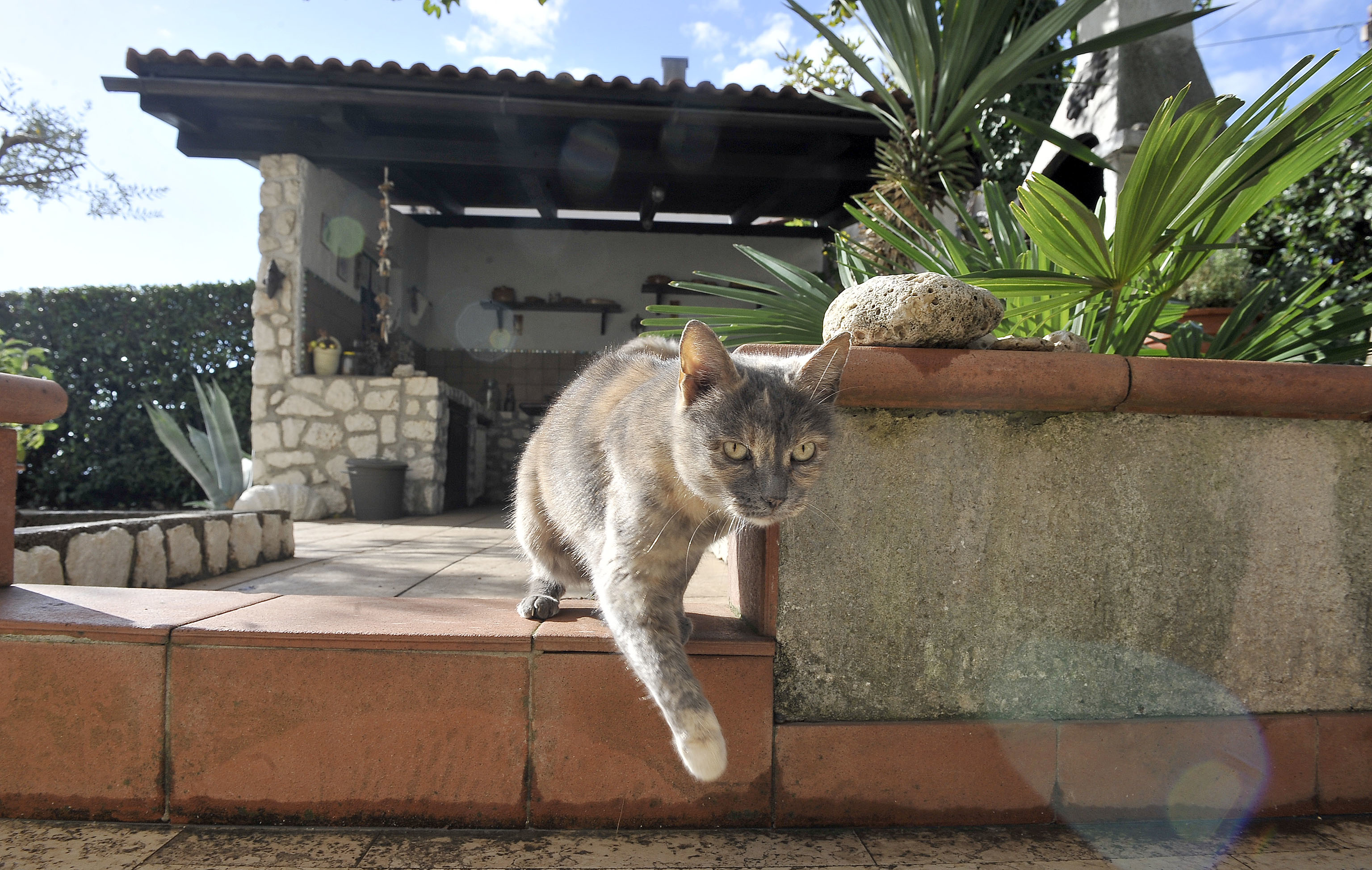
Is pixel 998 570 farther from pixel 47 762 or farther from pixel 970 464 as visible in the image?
pixel 47 762

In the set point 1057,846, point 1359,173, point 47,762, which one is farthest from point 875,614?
point 1359,173

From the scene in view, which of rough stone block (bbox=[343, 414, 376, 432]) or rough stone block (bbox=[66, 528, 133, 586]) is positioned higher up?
rough stone block (bbox=[343, 414, 376, 432])

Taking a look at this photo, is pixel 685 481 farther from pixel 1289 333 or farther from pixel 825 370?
pixel 1289 333

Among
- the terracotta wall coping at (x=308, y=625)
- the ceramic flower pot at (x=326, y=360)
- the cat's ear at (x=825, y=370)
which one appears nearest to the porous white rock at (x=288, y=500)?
the ceramic flower pot at (x=326, y=360)

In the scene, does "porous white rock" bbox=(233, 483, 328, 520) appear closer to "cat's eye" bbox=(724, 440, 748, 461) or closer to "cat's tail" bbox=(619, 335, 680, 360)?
"cat's tail" bbox=(619, 335, 680, 360)

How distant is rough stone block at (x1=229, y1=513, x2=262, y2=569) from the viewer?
119 inches

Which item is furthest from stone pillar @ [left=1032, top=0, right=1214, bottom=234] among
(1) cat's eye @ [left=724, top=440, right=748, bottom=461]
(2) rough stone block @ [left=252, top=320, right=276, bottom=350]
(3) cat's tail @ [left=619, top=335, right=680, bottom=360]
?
(2) rough stone block @ [left=252, top=320, right=276, bottom=350]

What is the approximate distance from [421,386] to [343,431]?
2.69ft

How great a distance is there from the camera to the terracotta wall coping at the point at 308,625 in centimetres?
144

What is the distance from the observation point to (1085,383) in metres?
1.47

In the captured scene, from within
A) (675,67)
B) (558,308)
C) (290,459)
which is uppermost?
(675,67)

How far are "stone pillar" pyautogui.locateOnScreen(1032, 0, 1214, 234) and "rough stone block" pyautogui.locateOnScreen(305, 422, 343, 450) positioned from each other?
642cm

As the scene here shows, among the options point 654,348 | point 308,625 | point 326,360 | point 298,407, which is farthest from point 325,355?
point 308,625

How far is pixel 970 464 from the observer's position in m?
1.56
